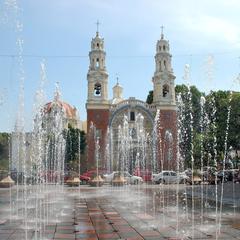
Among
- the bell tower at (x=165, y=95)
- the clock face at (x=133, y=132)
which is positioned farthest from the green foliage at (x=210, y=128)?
the clock face at (x=133, y=132)

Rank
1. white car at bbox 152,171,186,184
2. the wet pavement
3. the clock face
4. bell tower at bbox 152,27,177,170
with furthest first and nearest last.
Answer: the clock face, bell tower at bbox 152,27,177,170, white car at bbox 152,171,186,184, the wet pavement

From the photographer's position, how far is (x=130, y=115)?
205 feet

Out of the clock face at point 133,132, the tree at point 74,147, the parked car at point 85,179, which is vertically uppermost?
the clock face at point 133,132

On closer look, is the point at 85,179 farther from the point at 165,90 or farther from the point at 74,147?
the point at 165,90

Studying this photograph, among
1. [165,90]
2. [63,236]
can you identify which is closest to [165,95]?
[165,90]

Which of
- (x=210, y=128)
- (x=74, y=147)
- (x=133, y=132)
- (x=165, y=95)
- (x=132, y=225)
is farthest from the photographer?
(x=74, y=147)

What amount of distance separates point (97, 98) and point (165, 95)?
9112 mm

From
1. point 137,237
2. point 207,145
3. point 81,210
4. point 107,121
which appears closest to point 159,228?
point 137,237

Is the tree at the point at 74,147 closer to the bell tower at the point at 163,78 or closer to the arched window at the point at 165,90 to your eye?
the bell tower at the point at 163,78

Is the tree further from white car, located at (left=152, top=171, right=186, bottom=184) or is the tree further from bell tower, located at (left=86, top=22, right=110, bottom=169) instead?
white car, located at (left=152, top=171, right=186, bottom=184)

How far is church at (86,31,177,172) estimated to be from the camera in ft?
197

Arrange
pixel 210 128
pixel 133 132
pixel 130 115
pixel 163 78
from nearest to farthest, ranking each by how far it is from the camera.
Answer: pixel 210 128 < pixel 163 78 < pixel 130 115 < pixel 133 132

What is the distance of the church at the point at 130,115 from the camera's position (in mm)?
60188

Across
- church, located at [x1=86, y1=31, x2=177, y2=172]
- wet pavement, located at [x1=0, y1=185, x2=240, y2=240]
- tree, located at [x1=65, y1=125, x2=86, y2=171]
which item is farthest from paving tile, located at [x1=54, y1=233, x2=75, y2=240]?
church, located at [x1=86, y1=31, x2=177, y2=172]
